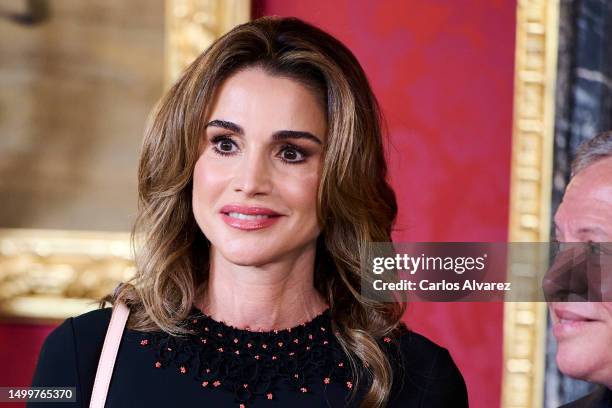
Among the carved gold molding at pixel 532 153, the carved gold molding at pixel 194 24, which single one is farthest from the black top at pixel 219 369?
the carved gold molding at pixel 194 24

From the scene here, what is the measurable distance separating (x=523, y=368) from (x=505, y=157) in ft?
1.67

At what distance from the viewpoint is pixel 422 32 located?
2434 millimetres

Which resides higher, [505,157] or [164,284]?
[505,157]

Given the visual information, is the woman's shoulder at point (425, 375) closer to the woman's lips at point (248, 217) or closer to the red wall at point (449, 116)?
the woman's lips at point (248, 217)

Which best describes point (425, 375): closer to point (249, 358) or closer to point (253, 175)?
point (249, 358)

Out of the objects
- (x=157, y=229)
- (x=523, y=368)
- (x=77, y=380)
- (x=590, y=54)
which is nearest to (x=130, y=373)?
(x=77, y=380)

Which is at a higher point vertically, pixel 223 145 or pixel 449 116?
pixel 449 116

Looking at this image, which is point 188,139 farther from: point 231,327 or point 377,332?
point 377,332

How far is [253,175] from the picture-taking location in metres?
1.54

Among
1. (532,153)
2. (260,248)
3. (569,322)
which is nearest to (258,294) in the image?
(260,248)

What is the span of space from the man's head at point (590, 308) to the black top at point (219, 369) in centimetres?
24

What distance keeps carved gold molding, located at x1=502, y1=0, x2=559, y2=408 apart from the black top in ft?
2.35

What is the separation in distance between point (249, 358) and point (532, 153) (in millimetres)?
1006

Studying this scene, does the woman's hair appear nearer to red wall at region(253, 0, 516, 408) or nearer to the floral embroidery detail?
the floral embroidery detail
